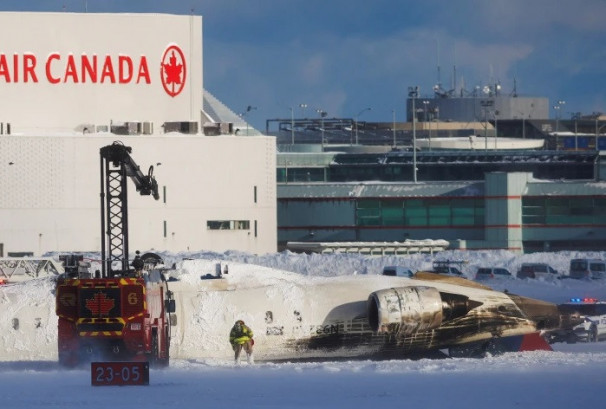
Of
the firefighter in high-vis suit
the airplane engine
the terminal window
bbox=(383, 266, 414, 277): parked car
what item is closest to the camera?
the firefighter in high-vis suit

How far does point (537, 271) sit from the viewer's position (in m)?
99.6

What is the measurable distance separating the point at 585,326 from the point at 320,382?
21.5 m

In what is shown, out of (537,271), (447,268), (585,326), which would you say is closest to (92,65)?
(447,268)

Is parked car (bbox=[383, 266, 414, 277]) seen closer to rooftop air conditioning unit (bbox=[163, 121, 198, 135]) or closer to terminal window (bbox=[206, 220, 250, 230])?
terminal window (bbox=[206, 220, 250, 230])

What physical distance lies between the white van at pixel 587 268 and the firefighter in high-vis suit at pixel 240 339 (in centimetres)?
4583

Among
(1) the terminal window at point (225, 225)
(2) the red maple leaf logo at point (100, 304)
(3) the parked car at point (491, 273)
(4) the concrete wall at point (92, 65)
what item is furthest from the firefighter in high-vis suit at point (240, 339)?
A: (4) the concrete wall at point (92, 65)

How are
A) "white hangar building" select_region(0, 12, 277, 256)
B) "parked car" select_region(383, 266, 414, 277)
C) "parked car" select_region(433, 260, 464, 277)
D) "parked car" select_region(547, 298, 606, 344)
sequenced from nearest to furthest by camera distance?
"parked car" select_region(547, 298, 606, 344) → "parked car" select_region(383, 266, 414, 277) → "parked car" select_region(433, 260, 464, 277) → "white hangar building" select_region(0, 12, 277, 256)

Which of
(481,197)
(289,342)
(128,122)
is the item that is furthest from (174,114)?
(289,342)

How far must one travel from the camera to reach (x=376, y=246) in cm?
11744

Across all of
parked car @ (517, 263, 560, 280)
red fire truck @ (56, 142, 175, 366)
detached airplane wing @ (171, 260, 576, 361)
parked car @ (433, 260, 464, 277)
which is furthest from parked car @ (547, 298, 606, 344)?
parked car @ (517, 263, 560, 280)

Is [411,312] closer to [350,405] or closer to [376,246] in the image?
[350,405]

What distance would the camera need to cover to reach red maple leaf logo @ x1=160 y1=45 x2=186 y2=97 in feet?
369

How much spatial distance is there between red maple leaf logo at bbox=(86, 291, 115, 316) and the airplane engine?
987cm

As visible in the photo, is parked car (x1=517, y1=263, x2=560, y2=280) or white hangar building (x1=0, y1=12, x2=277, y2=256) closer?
parked car (x1=517, y1=263, x2=560, y2=280)
